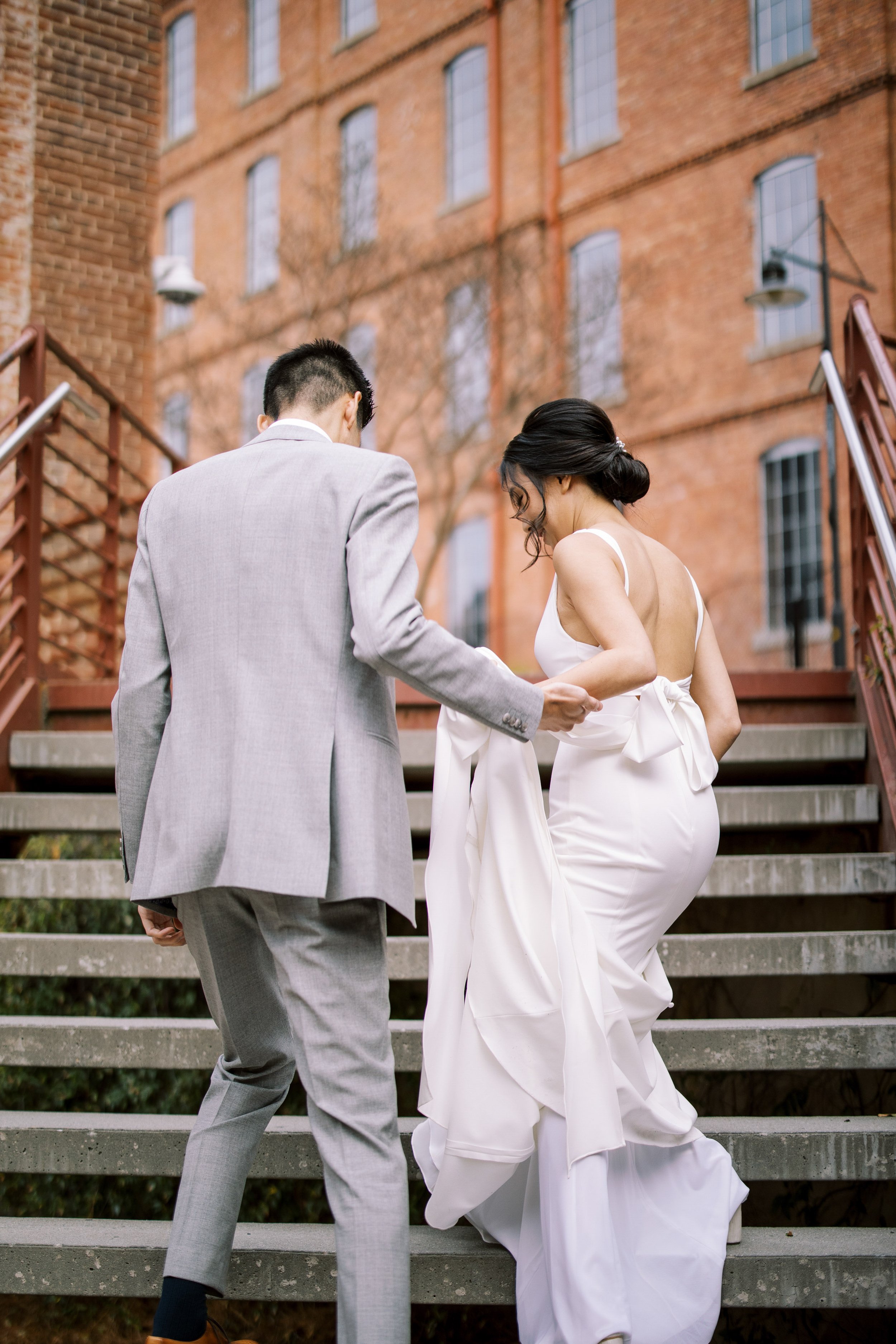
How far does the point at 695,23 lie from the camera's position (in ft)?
55.8

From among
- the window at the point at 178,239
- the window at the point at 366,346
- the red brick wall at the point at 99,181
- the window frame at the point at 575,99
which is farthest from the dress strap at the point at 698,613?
the window at the point at 178,239

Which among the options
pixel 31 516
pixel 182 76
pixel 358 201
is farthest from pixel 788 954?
pixel 182 76

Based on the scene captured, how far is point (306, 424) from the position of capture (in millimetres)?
2428

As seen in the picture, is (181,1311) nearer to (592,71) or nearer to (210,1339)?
(210,1339)

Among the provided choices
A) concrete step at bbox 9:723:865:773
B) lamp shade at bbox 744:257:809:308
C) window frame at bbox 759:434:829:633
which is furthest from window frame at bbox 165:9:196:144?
concrete step at bbox 9:723:865:773

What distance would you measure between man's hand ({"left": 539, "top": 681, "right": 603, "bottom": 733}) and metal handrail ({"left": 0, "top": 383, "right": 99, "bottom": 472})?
2.77m

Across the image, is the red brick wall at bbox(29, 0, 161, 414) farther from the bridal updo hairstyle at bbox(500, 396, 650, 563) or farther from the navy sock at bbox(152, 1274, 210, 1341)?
the navy sock at bbox(152, 1274, 210, 1341)

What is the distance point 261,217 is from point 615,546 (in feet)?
69.4

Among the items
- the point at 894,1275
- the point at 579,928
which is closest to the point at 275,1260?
the point at 579,928

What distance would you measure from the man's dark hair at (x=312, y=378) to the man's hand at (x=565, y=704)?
2.39ft

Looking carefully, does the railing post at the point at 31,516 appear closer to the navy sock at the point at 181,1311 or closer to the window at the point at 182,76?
the navy sock at the point at 181,1311

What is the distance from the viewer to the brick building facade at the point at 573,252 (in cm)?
1559

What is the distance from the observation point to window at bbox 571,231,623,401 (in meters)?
16.1

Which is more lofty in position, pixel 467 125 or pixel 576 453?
pixel 467 125
